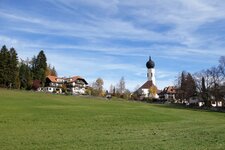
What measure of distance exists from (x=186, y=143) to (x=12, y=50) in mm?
138398

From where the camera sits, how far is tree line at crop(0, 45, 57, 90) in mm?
140125

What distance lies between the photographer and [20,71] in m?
→ 152

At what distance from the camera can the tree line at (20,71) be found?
140125 mm

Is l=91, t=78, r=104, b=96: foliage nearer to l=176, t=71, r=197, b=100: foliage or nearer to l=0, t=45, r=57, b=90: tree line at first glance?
l=0, t=45, r=57, b=90: tree line

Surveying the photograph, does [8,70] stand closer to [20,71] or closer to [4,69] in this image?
[4,69]

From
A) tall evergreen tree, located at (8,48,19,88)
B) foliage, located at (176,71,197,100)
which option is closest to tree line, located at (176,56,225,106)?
foliage, located at (176,71,197,100)

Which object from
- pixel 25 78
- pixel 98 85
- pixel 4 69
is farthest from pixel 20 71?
pixel 98 85

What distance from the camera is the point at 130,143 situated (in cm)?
1881

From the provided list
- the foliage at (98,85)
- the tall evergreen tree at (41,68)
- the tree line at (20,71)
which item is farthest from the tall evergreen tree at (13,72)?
the foliage at (98,85)

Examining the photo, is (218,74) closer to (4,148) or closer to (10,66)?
(10,66)

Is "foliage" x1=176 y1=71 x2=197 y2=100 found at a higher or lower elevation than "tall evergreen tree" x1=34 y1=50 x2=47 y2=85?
lower

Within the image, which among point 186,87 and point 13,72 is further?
point 13,72

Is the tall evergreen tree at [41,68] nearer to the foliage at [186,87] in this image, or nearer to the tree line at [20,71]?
the tree line at [20,71]

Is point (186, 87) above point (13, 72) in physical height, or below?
below
